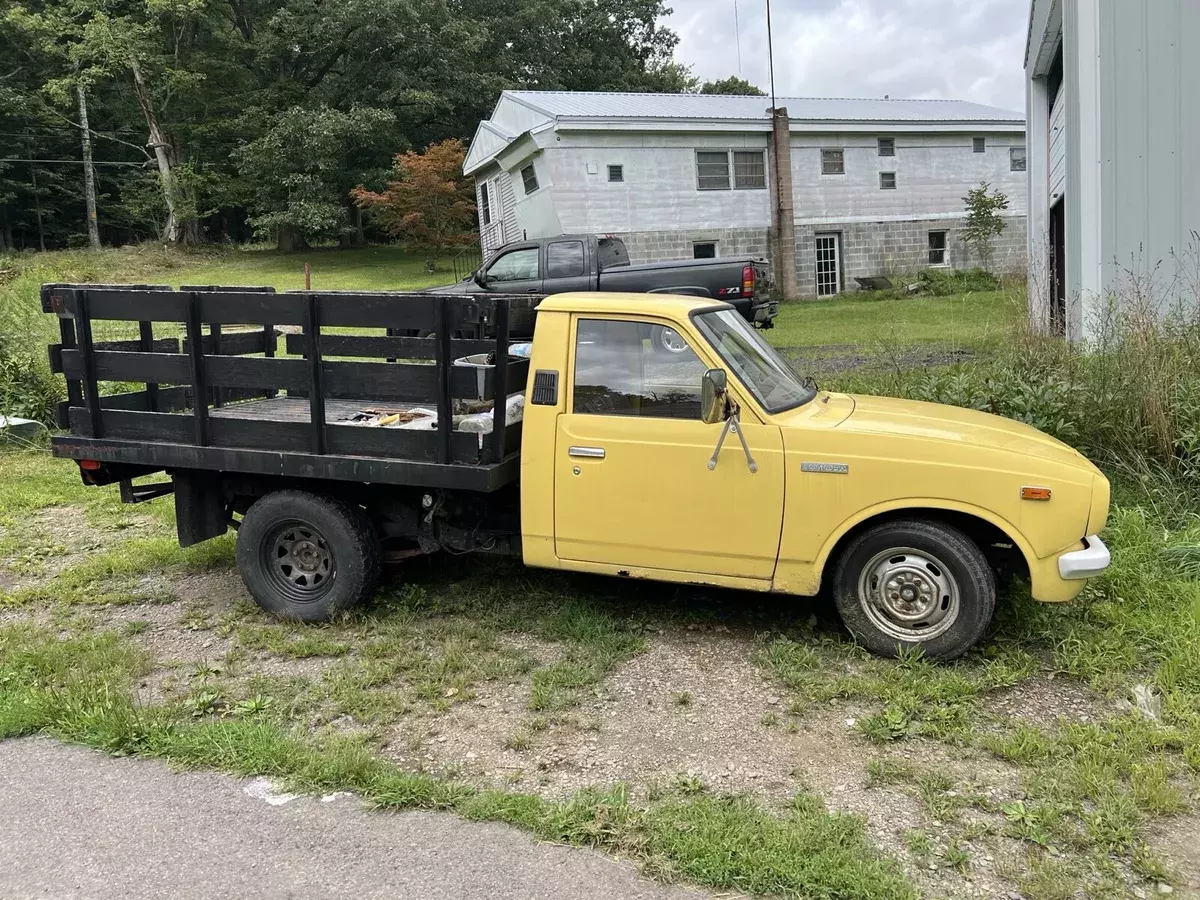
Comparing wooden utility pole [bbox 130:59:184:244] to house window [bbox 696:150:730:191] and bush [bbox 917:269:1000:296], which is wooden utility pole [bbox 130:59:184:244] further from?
bush [bbox 917:269:1000:296]

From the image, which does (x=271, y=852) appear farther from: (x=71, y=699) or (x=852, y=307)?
(x=852, y=307)

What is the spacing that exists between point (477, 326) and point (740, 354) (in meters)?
1.37

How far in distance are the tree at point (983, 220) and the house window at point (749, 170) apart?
6406 millimetres

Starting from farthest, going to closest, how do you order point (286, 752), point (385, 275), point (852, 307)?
1. point (385, 275)
2. point (852, 307)
3. point (286, 752)

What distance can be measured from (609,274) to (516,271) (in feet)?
6.06

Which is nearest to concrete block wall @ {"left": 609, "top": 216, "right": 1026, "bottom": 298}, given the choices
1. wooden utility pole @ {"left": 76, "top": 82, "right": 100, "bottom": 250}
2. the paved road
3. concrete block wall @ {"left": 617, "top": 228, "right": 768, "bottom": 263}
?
concrete block wall @ {"left": 617, "top": 228, "right": 768, "bottom": 263}

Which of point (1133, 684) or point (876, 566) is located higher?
point (876, 566)

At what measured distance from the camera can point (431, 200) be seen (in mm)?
32969

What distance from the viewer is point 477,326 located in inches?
187

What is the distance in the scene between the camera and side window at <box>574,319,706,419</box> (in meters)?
4.58

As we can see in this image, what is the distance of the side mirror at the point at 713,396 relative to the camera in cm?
429

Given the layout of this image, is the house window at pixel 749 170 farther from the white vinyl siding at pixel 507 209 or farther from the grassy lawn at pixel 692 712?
the grassy lawn at pixel 692 712

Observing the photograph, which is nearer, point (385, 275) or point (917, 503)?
point (917, 503)

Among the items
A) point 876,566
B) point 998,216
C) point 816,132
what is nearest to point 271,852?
point 876,566
